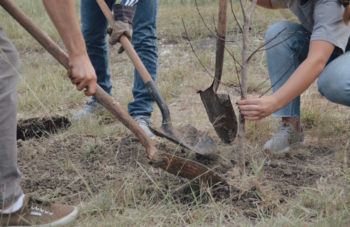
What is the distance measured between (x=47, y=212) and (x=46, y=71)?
9.66 ft

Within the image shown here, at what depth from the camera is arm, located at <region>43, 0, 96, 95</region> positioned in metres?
2.36

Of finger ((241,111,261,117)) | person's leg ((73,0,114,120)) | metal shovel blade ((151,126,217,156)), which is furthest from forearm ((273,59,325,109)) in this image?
person's leg ((73,0,114,120))

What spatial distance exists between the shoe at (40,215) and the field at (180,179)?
2.2 inches

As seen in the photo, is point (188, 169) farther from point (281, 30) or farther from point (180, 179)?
point (281, 30)

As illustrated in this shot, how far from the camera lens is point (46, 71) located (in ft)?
17.9

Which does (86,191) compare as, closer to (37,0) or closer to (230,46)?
(230,46)

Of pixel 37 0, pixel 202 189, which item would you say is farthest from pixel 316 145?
pixel 37 0

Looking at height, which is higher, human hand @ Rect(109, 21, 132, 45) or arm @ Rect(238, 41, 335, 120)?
human hand @ Rect(109, 21, 132, 45)

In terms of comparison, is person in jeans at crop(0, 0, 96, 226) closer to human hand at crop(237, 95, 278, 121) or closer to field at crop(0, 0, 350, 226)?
field at crop(0, 0, 350, 226)

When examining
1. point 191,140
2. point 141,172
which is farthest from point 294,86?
point 141,172

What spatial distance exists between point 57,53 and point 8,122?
407 millimetres

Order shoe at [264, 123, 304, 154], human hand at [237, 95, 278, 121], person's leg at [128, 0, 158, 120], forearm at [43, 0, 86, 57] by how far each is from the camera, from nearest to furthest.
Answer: forearm at [43, 0, 86, 57]
human hand at [237, 95, 278, 121]
shoe at [264, 123, 304, 154]
person's leg at [128, 0, 158, 120]

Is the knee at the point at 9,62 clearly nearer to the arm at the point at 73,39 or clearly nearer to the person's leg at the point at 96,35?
the arm at the point at 73,39

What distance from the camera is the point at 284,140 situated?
11.4 ft
